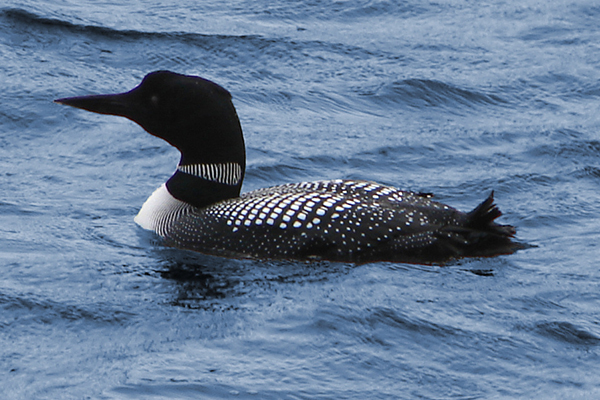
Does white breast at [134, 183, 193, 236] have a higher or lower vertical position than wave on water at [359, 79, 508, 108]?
lower

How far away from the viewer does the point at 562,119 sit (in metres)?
7.89

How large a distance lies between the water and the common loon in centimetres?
10

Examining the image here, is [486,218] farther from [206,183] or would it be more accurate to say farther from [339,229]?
[206,183]

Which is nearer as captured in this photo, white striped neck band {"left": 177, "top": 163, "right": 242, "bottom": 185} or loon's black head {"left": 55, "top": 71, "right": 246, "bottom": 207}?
loon's black head {"left": 55, "top": 71, "right": 246, "bottom": 207}

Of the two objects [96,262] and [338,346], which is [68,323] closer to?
[96,262]

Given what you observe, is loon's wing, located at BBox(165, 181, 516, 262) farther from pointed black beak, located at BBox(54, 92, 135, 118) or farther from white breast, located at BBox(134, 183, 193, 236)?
pointed black beak, located at BBox(54, 92, 135, 118)

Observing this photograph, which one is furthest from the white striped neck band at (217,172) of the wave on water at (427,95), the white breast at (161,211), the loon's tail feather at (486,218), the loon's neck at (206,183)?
the wave on water at (427,95)

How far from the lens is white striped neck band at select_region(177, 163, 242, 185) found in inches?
221

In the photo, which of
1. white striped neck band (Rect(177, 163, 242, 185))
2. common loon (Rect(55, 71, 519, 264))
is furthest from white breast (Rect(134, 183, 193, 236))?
white striped neck band (Rect(177, 163, 242, 185))

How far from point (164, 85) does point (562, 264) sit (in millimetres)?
2227

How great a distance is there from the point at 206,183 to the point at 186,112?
1.28 ft

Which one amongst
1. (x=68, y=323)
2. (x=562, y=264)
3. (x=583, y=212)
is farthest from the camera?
(x=583, y=212)

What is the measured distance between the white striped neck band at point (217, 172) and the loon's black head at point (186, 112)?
27 millimetres

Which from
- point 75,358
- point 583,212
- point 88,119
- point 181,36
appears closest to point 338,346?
point 75,358
